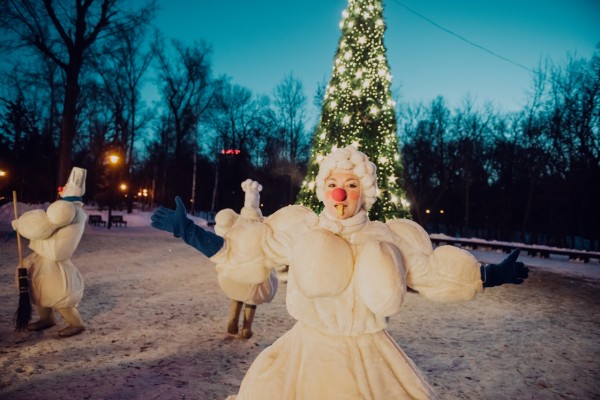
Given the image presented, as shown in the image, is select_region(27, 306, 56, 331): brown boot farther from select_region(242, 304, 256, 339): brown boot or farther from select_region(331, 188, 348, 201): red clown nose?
select_region(331, 188, 348, 201): red clown nose

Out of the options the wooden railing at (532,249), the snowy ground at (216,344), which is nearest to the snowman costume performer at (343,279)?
the snowy ground at (216,344)

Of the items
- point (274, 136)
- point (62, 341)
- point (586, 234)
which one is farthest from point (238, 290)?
point (274, 136)

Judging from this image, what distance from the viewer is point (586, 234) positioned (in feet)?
84.1

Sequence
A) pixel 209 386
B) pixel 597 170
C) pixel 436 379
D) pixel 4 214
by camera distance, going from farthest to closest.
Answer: pixel 597 170 → pixel 4 214 → pixel 436 379 → pixel 209 386

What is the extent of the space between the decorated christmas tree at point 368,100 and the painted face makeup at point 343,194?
743cm

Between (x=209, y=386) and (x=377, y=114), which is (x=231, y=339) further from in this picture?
(x=377, y=114)

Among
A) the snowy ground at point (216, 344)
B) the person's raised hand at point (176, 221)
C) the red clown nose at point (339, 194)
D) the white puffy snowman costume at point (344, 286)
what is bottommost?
the snowy ground at point (216, 344)

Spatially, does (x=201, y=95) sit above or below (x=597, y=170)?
above

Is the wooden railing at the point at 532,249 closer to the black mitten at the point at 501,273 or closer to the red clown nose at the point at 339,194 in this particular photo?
the black mitten at the point at 501,273

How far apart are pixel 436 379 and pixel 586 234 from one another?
28.6 m

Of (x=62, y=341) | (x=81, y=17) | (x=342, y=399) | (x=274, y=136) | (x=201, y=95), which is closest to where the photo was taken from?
(x=342, y=399)

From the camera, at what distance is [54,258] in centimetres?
482

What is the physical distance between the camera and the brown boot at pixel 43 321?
5.12m

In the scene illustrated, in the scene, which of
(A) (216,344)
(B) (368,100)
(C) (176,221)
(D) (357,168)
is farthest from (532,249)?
(C) (176,221)
